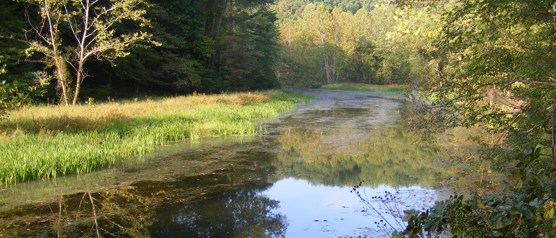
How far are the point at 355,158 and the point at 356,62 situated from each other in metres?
60.4

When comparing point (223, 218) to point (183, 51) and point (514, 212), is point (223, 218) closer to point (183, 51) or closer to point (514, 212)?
point (514, 212)

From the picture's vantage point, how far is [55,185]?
8688mm

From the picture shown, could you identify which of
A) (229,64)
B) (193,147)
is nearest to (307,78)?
(229,64)

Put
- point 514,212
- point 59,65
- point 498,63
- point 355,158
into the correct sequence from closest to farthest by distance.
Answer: point 514,212, point 498,63, point 355,158, point 59,65

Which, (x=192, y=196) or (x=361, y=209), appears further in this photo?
(x=192, y=196)

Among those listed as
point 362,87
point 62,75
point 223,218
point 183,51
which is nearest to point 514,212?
point 223,218

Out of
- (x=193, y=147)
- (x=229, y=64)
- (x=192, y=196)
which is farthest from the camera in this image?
(x=229, y=64)

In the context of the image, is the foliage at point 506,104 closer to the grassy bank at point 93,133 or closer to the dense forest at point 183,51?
the dense forest at point 183,51

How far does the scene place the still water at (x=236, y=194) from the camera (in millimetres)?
6520

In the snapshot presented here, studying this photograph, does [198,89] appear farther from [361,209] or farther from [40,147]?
[361,209]

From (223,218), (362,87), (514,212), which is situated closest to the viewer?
(514,212)

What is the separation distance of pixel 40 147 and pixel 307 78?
203 feet

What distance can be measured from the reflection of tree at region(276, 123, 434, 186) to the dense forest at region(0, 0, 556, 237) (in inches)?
77.5

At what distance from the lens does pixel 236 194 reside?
27.7 ft
